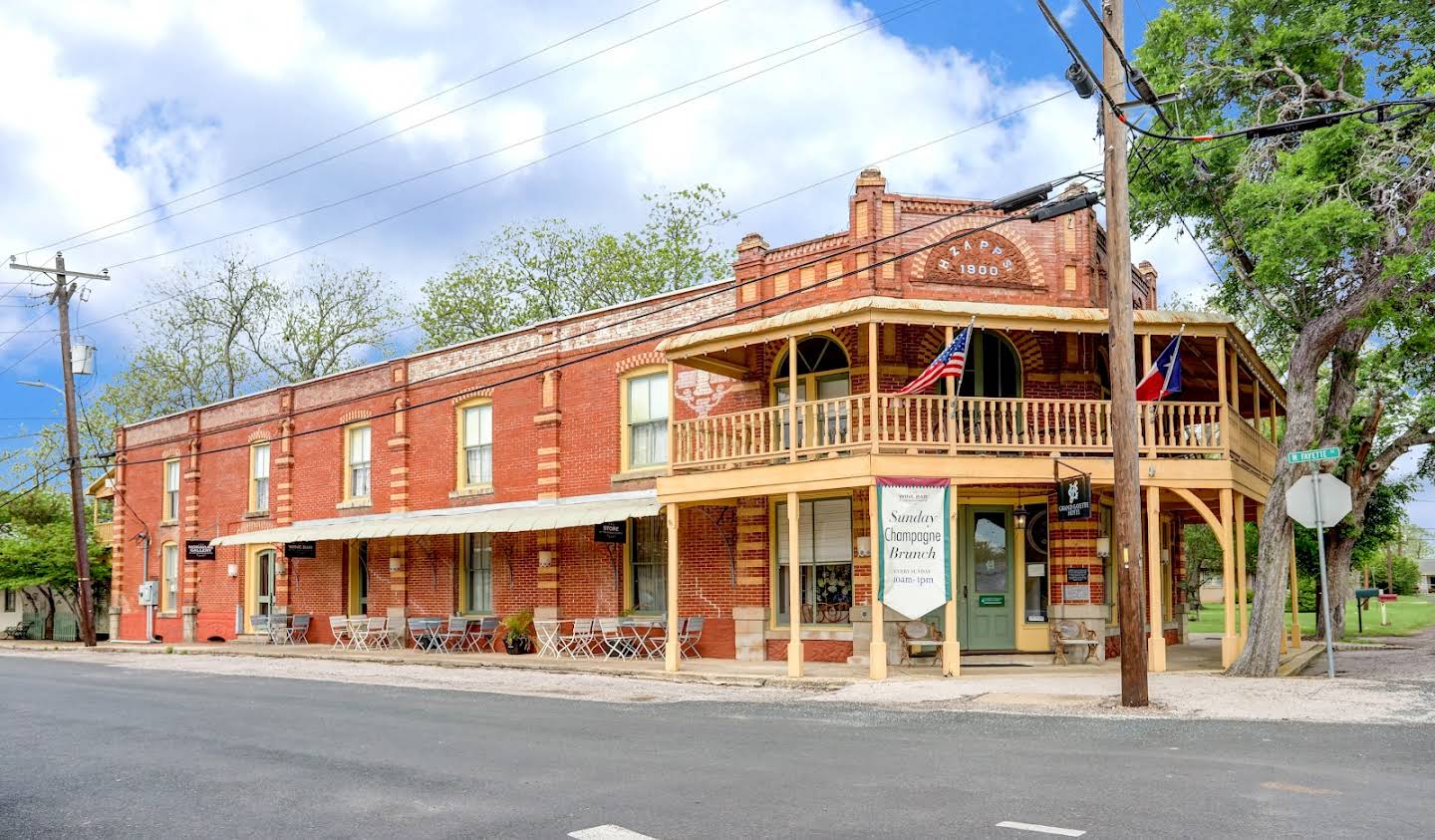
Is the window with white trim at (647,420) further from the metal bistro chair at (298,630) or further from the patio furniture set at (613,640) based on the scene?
the metal bistro chair at (298,630)

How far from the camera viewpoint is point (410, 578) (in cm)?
2716

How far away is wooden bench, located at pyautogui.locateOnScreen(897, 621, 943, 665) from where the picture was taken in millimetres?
Answer: 18344

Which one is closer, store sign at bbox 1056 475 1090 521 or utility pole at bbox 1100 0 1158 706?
utility pole at bbox 1100 0 1158 706

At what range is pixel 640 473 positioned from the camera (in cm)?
2262

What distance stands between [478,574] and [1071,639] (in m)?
12.9

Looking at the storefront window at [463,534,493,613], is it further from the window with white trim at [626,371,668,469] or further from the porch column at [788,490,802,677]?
the porch column at [788,490,802,677]

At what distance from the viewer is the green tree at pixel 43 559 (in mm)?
37688

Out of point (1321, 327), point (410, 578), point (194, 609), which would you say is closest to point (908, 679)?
point (1321, 327)

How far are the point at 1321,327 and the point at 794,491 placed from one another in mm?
7565

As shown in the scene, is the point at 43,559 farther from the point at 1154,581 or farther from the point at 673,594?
the point at 1154,581

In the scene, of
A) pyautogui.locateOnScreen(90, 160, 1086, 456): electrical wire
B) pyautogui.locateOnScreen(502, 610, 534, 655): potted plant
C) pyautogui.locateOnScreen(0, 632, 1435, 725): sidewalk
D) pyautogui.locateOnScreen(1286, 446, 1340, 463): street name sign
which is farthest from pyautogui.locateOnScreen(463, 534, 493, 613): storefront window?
pyautogui.locateOnScreen(1286, 446, 1340, 463): street name sign

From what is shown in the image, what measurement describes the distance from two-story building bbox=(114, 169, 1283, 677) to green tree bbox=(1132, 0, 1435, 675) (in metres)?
0.99

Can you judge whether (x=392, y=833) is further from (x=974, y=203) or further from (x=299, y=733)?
(x=974, y=203)

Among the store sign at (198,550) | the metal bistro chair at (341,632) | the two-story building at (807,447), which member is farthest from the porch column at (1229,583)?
the store sign at (198,550)
